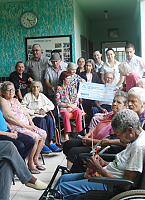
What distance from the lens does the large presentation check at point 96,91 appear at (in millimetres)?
4500

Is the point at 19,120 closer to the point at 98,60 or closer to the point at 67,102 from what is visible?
the point at 67,102

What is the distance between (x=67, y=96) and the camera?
14.6ft

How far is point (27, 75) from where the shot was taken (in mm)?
4836

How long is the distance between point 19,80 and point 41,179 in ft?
7.65

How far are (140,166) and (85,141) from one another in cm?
114

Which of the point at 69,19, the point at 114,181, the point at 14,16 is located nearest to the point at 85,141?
the point at 114,181

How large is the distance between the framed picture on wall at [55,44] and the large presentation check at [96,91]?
1.95 metres

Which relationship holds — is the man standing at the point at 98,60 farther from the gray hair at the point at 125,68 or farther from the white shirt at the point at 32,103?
the white shirt at the point at 32,103

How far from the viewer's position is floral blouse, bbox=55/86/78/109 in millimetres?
4433

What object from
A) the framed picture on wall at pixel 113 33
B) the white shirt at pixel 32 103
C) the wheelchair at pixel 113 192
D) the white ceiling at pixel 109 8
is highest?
the white ceiling at pixel 109 8

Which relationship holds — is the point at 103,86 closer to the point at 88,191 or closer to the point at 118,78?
the point at 118,78

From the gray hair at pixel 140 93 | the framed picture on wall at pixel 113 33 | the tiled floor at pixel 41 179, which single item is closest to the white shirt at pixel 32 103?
the tiled floor at pixel 41 179

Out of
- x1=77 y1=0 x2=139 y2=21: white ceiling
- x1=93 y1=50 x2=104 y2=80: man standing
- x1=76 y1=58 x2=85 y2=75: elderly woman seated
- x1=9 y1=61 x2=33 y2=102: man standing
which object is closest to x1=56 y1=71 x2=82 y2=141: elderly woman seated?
x1=76 y1=58 x2=85 y2=75: elderly woman seated

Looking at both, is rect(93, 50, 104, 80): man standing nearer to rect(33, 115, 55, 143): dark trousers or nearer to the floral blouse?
the floral blouse
